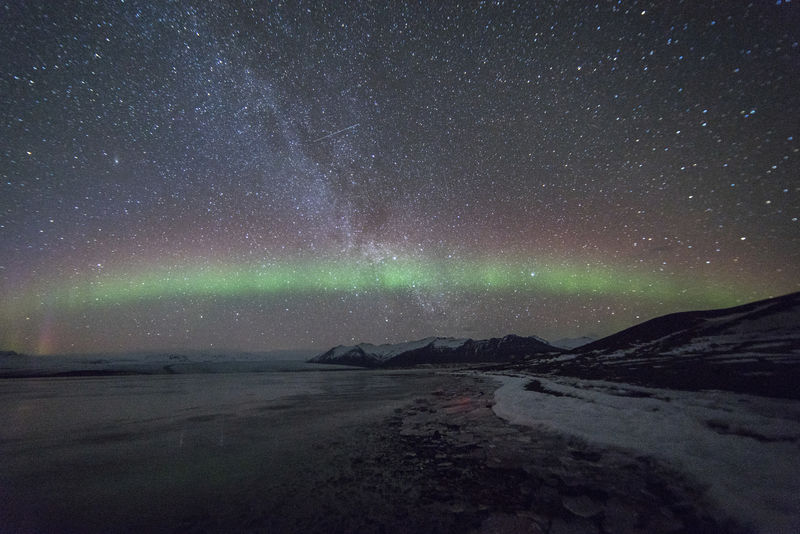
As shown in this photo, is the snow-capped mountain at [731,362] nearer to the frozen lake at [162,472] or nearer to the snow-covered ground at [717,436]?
the snow-covered ground at [717,436]

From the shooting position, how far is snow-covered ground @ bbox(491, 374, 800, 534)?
15.0 ft

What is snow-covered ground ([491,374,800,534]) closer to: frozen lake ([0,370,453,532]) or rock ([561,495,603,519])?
rock ([561,495,603,519])

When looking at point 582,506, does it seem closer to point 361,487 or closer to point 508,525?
point 508,525

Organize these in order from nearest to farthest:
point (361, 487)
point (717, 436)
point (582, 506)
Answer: point (582, 506) < point (361, 487) < point (717, 436)

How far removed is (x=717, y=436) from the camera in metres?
7.72

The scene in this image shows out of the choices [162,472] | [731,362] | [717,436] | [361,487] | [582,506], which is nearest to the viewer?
[582,506]

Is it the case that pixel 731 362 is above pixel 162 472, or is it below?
above

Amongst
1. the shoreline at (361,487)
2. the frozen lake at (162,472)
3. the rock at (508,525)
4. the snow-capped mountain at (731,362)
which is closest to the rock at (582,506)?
the shoreline at (361,487)

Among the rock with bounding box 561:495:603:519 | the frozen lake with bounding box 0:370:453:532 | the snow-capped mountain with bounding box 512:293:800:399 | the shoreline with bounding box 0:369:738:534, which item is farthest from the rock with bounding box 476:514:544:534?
the snow-capped mountain with bounding box 512:293:800:399

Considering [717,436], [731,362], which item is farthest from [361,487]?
[731,362]

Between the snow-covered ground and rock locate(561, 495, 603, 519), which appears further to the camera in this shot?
the snow-covered ground

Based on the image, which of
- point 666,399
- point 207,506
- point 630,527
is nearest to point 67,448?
point 207,506

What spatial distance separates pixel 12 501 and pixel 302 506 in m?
5.48

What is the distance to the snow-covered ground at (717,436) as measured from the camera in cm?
457
